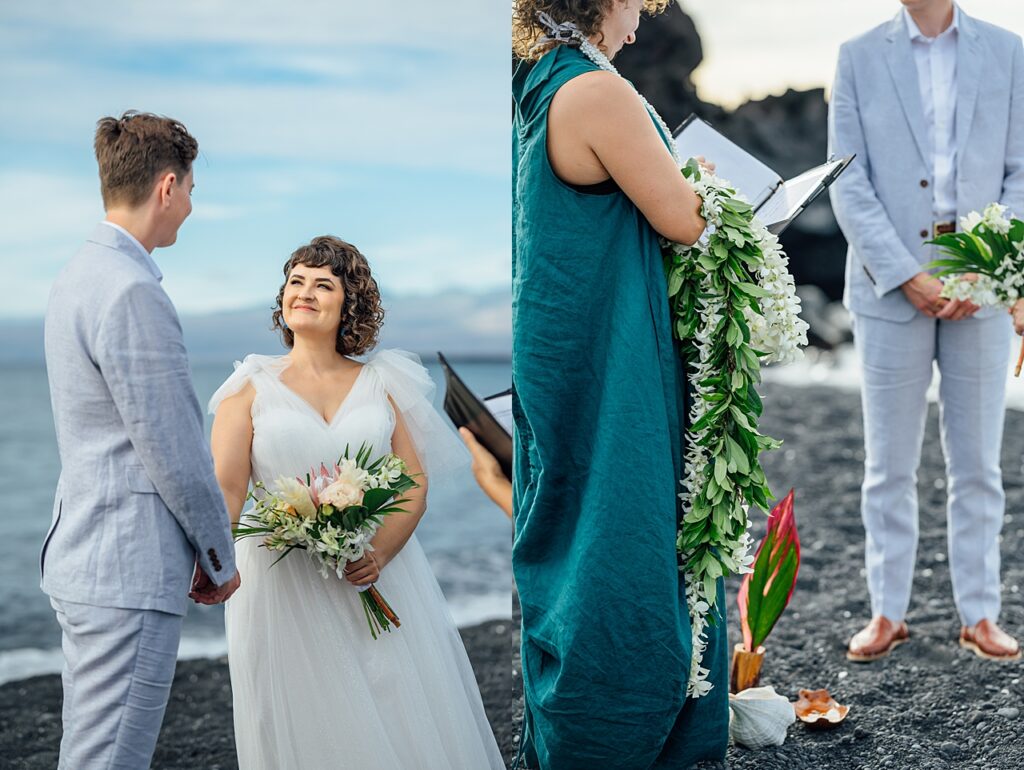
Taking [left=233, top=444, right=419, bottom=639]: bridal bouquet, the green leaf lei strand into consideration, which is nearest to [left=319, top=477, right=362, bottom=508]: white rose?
[left=233, top=444, right=419, bottom=639]: bridal bouquet

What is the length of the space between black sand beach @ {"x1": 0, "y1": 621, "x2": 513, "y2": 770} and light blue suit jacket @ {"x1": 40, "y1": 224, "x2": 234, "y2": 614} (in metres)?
1.20

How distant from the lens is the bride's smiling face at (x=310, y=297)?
107 inches

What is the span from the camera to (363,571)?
2.79 metres

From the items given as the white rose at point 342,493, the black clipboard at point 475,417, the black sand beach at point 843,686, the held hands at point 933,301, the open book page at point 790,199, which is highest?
the open book page at point 790,199

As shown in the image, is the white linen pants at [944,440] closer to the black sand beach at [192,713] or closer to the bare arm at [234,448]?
the black sand beach at [192,713]

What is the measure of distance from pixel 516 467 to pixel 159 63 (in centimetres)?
312

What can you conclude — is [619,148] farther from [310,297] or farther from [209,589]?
[209,589]

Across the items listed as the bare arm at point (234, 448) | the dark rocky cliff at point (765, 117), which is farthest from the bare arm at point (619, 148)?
the dark rocky cliff at point (765, 117)

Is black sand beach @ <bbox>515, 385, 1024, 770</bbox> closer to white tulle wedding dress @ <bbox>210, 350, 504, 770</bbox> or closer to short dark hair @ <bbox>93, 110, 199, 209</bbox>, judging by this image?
white tulle wedding dress @ <bbox>210, 350, 504, 770</bbox>

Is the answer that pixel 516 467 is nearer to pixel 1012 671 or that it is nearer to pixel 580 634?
pixel 580 634

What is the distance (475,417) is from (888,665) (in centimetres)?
210

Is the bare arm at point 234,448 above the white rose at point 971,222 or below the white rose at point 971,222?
below

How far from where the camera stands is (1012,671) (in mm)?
4164

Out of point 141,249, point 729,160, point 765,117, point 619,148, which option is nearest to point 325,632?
point 141,249
